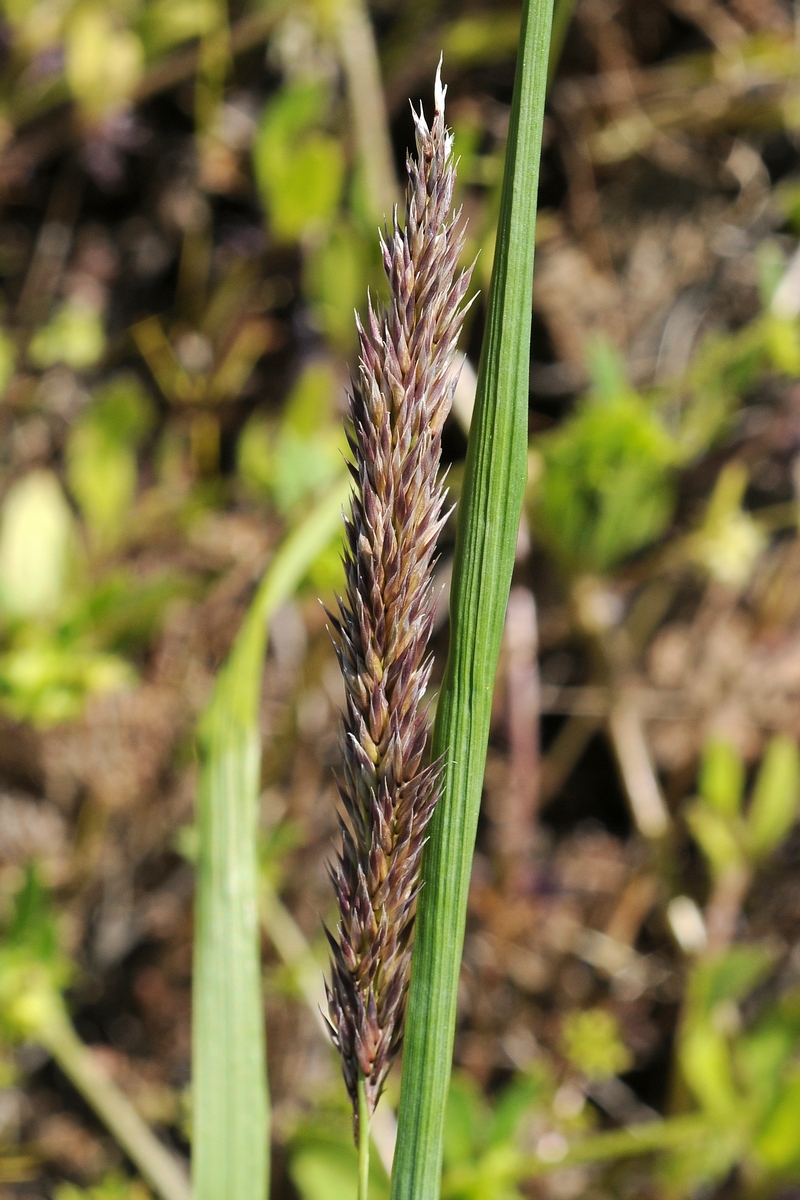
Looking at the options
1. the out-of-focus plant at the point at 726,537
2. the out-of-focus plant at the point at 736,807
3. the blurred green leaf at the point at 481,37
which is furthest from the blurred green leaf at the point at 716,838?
the blurred green leaf at the point at 481,37

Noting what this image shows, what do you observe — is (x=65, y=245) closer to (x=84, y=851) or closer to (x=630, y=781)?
(x=84, y=851)

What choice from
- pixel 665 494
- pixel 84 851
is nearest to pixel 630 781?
pixel 665 494

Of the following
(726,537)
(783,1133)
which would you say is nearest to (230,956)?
(783,1133)

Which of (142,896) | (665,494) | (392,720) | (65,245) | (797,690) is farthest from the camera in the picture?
(65,245)

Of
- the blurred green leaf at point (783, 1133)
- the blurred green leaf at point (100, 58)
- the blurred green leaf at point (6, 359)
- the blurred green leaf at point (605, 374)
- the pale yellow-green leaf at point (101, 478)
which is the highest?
the blurred green leaf at point (100, 58)

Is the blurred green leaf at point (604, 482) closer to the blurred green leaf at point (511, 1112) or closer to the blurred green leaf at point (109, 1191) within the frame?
the blurred green leaf at point (511, 1112)

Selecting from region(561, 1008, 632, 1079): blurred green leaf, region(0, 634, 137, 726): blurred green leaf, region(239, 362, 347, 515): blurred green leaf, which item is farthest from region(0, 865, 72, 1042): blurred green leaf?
region(561, 1008, 632, 1079): blurred green leaf

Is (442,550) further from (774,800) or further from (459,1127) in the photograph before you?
(459,1127)
